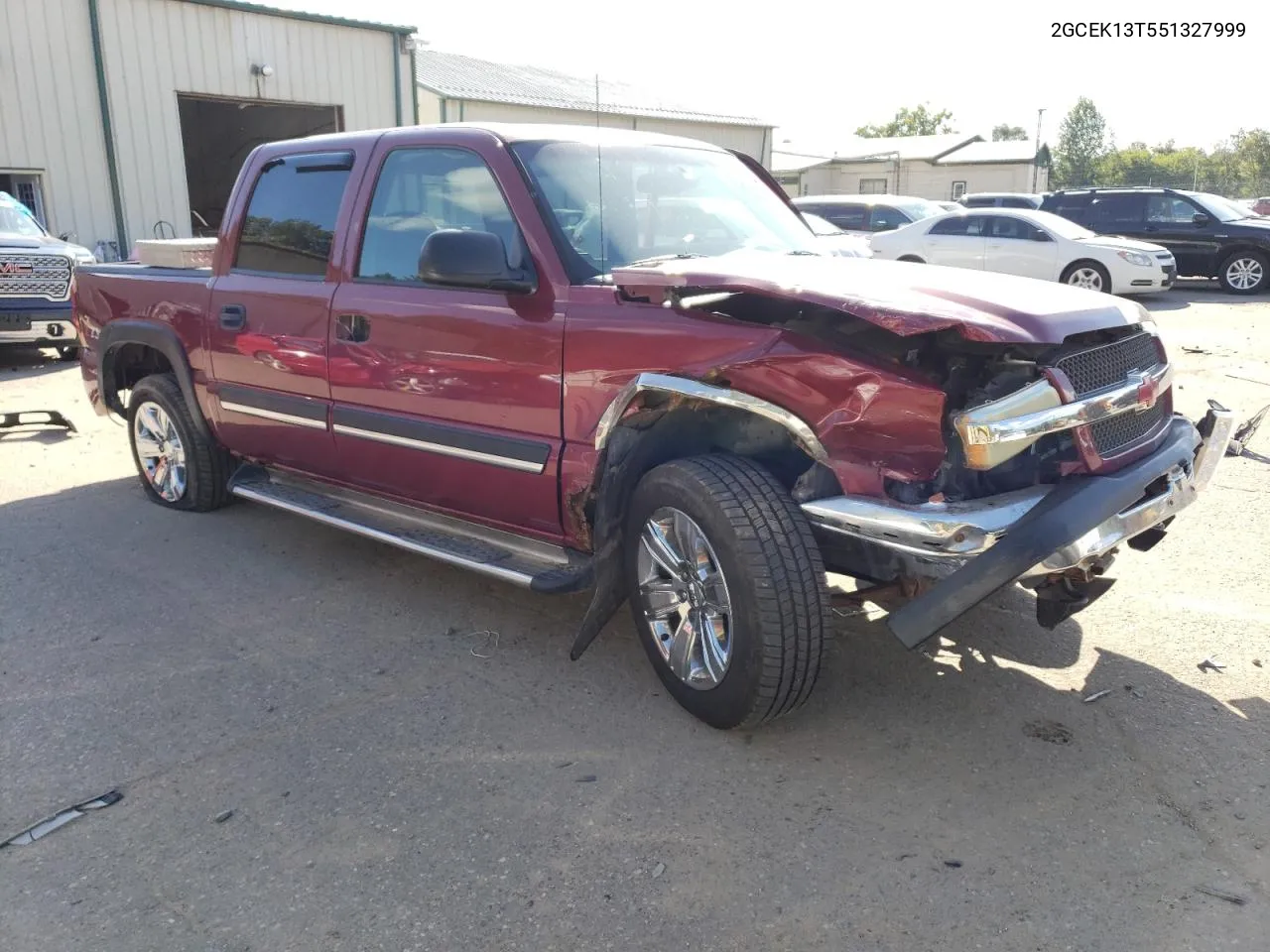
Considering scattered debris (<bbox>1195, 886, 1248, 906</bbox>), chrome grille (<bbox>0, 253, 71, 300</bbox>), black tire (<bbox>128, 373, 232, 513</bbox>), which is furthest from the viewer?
chrome grille (<bbox>0, 253, 71, 300</bbox>)

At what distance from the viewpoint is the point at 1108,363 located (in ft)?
10.6

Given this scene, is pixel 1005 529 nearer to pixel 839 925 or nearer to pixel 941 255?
pixel 839 925

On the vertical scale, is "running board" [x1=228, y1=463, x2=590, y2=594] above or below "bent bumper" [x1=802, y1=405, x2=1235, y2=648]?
below

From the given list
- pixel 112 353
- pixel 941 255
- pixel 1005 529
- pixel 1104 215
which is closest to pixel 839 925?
pixel 1005 529

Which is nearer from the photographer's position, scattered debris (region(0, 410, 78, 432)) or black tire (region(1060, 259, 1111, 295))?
scattered debris (region(0, 410, 78, 432))

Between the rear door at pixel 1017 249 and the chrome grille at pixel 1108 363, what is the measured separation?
13.0 metres

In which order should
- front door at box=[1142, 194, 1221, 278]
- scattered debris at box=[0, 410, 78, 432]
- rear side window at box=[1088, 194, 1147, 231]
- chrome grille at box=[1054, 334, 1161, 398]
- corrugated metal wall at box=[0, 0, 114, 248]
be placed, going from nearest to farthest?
chrome grille at box=[1054, 334, 1161, 398]
scattered debris at box=[0, 410, 78, 432]
corrugated metal wall at box=[0, 0, 114, 248]
front door at box=[1142, 194, 1221, 278]
rear side window at box=[1088, 194, 1147, 231]

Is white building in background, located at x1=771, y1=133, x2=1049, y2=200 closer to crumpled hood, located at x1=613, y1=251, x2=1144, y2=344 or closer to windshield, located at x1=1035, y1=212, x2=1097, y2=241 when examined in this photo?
windshield, located at x1=1035, y1=212, x2=1097, y2=241

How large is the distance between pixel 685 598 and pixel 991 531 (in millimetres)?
1044

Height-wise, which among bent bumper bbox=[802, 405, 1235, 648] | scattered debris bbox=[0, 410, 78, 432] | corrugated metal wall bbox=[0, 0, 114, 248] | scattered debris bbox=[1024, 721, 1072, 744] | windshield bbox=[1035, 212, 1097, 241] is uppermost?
corrugated metal wall bbox=[0, 0, 114, 248]

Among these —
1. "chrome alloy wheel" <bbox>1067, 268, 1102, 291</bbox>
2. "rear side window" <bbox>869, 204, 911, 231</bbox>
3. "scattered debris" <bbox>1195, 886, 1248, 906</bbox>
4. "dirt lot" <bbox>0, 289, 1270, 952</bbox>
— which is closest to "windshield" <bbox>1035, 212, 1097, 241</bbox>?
"chrome alloy wheel" <bbox>1067, 268, 1102, 291</bbox>

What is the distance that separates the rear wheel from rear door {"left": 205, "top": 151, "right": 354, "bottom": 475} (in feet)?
43.1

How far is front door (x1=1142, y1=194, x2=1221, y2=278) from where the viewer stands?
17.0m

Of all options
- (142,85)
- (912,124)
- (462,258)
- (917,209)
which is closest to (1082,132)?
(912,124)
